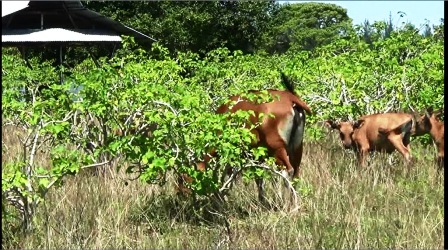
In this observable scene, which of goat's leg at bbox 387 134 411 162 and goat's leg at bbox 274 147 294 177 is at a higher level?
goat's leg at bbox 274 147 294 177

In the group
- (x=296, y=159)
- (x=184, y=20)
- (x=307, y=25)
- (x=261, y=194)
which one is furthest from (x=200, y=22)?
(x=307, y=25)

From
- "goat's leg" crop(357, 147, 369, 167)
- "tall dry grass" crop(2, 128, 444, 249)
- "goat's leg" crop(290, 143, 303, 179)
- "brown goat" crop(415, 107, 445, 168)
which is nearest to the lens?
"tall dry grass" crop(2, 128, 444, 249)

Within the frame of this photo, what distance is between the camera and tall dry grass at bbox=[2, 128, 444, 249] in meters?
4.77

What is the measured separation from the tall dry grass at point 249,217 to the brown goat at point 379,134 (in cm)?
130

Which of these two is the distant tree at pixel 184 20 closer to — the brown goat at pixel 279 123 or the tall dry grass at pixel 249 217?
the brown goat at pixel 279 123

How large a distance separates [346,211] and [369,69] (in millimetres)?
4434

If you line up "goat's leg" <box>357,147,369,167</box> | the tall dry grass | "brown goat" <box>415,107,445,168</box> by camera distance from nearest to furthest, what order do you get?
the tall dry grass
"brown goat" <box>415,107,445,168</box>
"goat's leg" <box>357,147,369,167</box>

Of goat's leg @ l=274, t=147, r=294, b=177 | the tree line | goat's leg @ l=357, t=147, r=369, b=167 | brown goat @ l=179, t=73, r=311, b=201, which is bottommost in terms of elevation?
goat's leg @ l=357, t=147, r=369, b=167

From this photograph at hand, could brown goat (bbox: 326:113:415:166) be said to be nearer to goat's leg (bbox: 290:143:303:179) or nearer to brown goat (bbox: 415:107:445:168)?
brown goat (bbox: 415:107:445:168)

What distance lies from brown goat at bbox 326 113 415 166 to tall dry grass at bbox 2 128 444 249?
1.30 meters

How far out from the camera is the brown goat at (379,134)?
26.8 ft

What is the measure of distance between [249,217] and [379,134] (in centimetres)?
324

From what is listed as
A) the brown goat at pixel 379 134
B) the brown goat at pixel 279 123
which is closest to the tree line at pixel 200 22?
the brown goat at pixel 379 134

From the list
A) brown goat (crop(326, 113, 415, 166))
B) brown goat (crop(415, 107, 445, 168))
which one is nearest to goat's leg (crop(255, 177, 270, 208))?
brown goat (crop(326, 113, 415, 166))
